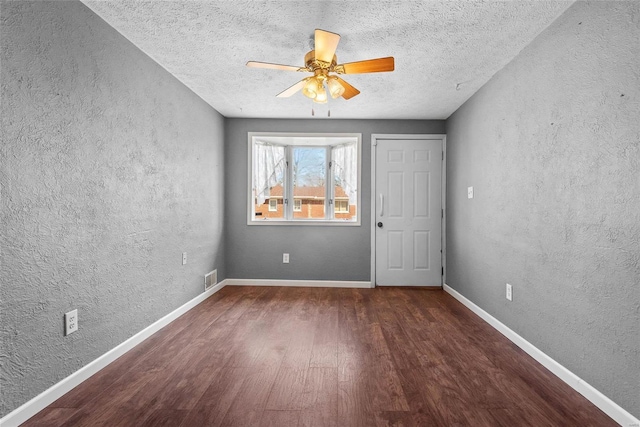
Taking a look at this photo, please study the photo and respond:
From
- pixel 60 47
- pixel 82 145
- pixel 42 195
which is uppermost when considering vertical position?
pixel 60 47

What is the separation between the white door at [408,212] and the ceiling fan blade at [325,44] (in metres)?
2.29

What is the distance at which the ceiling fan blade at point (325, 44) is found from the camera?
1866 mm

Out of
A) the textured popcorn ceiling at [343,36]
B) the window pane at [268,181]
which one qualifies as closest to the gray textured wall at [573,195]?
the textured popcorn ceiling at [343,36]

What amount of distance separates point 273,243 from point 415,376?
273 cm

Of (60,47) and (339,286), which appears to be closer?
(60,47)

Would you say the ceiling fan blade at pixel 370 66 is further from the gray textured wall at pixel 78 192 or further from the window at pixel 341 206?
the window at pixel 341 206

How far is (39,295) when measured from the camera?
161cm

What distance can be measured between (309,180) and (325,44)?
262cm

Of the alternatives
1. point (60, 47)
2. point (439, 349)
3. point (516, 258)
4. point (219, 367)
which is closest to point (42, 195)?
point (60, 47)

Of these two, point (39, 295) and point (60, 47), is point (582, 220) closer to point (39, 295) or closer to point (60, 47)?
point (39, 295)

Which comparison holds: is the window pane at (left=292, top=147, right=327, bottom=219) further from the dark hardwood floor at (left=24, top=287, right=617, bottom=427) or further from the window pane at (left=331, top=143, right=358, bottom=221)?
the dark hardwood floor at (left=24, top=287, right=617, bottom=427)

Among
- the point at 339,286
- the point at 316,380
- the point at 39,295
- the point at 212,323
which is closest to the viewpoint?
the point at 39,295

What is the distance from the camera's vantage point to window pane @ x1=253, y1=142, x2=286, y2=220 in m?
4.38

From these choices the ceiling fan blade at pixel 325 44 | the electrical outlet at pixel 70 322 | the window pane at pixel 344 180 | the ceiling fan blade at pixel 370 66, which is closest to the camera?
the electrical outlet at pixel 70 322
